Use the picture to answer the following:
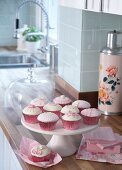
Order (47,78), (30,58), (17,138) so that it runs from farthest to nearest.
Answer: (30,58) < (47,78) < (17,138)

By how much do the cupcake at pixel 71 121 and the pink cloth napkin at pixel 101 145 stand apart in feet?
0.32

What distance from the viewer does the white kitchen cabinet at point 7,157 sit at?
4.35ft

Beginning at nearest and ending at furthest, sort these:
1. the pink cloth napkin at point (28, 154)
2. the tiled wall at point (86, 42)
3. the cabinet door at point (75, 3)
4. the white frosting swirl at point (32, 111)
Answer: the pink cloth napkin at point (28, 154) < the white frosting swirl at point (32, 111) < the cabinet door at point (75, 3) < the tiled wall at point (86, 42)

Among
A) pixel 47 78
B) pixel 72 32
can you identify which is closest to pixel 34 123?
pixel 72 32

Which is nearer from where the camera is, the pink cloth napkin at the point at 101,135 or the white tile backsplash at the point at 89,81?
the pink cloth napkin at the point at 101,135

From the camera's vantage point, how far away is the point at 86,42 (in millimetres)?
1775

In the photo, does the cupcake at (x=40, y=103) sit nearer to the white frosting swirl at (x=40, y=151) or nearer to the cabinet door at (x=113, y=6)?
the white frosting swirl at (x=40, y=151)

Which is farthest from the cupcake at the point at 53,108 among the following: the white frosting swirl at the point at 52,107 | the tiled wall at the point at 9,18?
the tiled wall at the point at 9,18

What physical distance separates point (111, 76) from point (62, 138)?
470 mm

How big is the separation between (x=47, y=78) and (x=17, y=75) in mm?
209

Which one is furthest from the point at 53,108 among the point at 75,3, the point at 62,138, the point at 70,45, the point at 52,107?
the point at 70,45

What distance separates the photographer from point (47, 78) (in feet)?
7.68

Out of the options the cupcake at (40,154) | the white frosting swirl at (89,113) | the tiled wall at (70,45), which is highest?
the tiled wall at (70,45)

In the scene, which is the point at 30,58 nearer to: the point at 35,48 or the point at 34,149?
the point at 35,48
